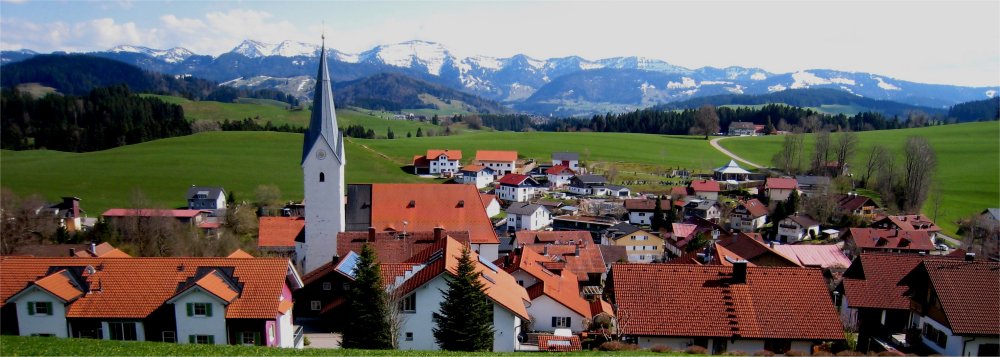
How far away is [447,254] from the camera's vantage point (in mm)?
26094

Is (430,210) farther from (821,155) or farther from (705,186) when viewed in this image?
(821,155)

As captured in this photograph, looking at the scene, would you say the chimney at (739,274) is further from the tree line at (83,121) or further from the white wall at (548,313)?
the tree line at (83,121)

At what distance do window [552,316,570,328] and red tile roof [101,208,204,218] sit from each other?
4668 cm

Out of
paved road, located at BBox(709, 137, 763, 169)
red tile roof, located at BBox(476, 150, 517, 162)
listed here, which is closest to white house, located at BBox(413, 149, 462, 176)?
red tile roof, located at BBox(476, 150, 517, 162)

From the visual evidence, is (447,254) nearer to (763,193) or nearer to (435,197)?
(435,197)

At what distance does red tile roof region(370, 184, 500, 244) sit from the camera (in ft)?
149

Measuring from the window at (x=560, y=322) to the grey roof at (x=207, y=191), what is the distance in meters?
66.7

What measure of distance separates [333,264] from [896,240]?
55.7m

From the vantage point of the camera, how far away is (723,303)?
22672mm

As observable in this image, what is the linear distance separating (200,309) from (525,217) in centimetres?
5546

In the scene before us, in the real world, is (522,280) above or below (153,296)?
below

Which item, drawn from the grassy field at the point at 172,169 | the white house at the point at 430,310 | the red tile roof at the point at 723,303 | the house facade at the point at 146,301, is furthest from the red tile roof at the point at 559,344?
the grassy field at the point at 172,169

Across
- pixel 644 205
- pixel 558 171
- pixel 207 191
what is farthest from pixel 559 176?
pixel 207 191

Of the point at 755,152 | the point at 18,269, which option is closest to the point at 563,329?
the point at 18,269
